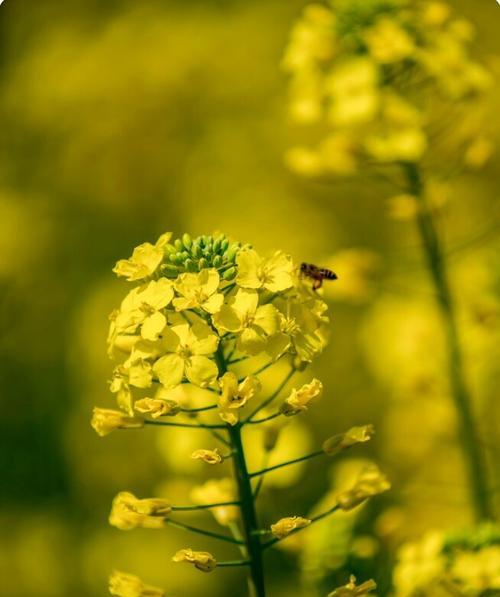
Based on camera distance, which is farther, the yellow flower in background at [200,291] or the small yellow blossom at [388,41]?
the small yellow blossom at [388,41]

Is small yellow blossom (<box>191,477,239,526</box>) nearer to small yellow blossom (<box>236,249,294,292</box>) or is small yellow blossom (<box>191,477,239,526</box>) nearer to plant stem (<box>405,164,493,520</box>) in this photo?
small yellow blossom (<box>236,249,294,292</box>)

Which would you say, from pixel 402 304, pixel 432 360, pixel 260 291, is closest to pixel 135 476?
pixel 402 304

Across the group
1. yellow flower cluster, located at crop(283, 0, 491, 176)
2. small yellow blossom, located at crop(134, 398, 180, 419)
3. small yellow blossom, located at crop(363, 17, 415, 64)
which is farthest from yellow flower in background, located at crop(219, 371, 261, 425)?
small yellow blossom, located at crop(363, 17, 415, 64)

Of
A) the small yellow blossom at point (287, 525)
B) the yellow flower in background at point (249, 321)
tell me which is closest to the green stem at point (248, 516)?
the small yellow blossom at point (287, 525)

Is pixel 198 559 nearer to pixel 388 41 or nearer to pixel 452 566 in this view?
pixel 452 566

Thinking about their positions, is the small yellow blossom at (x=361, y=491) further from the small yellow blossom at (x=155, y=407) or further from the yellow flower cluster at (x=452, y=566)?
the small yellow blossom at (x=155, y=407)

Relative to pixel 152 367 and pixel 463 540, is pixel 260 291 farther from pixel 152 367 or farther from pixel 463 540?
pixel 463 540
